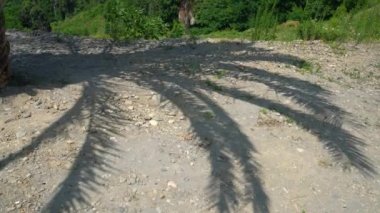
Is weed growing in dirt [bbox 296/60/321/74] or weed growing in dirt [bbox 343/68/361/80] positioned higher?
weed growing in dirt [bbox 296/60/321/74]

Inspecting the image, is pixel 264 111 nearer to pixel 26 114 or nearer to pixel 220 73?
pixel 220 73

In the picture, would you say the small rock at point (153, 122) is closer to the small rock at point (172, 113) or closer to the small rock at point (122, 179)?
the small rock at point (172, 113)

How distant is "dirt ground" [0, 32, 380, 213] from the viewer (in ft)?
15.8

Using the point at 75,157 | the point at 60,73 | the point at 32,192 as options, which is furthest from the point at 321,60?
the point at 32,192

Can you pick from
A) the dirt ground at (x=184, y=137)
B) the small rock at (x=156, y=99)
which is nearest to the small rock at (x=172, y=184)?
the dirt ground at (x=184, y=137)

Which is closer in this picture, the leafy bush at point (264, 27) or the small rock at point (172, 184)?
the small rock at point (172, 184)

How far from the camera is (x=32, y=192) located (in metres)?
4.66

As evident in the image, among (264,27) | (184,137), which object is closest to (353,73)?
(264,27)

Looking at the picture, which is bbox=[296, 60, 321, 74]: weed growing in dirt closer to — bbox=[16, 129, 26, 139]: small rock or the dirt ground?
the dirt ground

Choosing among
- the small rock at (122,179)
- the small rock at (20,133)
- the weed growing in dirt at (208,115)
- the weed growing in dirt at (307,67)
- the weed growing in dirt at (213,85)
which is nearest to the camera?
the small rock at (122,179)

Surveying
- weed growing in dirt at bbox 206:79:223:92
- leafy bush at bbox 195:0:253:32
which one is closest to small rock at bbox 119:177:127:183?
weed growing in dirt at bbox 206:79:223:92

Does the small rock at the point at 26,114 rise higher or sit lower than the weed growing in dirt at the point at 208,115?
higher

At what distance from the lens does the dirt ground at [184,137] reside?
15.8 feet

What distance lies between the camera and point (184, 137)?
573 centimetres
